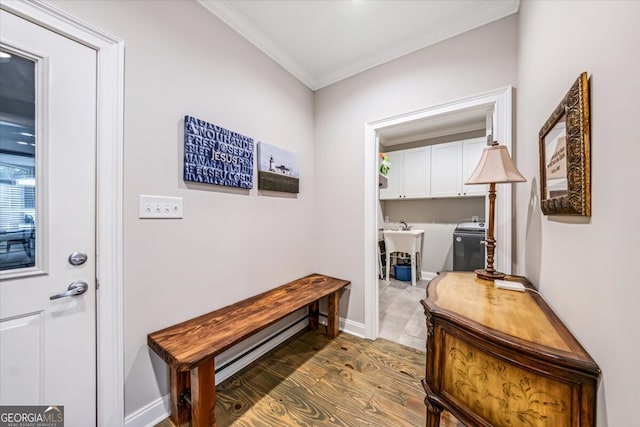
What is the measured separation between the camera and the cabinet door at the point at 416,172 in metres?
4.06

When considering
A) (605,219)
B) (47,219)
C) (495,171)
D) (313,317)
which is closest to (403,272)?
(313,317)

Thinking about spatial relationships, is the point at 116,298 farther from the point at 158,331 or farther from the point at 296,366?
the point at 296,366

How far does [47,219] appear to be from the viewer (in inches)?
39.9

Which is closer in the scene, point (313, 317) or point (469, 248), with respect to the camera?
point (313, 317)

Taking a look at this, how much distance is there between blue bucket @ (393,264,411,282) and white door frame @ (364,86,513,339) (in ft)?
6.77

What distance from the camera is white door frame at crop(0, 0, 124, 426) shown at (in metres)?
1.14

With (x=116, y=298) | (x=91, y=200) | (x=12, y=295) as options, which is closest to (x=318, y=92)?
(x=91, y=200)

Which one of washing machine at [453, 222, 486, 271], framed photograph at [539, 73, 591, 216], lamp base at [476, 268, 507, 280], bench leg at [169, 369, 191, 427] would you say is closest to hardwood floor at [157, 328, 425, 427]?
bench leg at [169, 369, 191, 427]

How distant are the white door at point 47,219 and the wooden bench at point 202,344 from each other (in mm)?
349

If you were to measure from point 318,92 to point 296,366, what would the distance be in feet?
8.92

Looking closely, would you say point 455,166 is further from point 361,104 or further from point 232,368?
point 232,368

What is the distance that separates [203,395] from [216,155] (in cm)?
143

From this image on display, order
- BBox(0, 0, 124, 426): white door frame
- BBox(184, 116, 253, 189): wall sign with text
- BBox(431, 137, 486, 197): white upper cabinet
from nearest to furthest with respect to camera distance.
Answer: BBox(0, 0, 124, 426): white door frame < BBox(184, 116, 253, 189): wall sign with text < BBox(431, 137, 486, 197): white upper cabinet

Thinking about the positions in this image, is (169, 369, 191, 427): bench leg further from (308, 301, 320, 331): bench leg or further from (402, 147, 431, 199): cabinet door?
(402, 147, 431, 199): cabinet door
